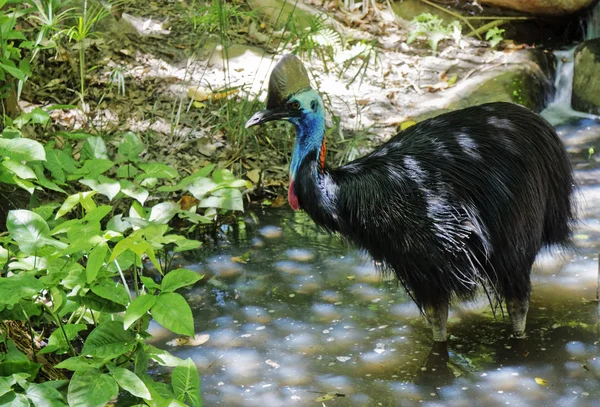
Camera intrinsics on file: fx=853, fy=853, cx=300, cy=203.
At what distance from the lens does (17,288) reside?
2.53 metres

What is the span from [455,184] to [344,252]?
1.31 meters

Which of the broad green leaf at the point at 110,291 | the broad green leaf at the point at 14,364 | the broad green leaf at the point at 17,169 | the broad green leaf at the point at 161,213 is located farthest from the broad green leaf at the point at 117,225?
the broad green leaf at the point at 14,364

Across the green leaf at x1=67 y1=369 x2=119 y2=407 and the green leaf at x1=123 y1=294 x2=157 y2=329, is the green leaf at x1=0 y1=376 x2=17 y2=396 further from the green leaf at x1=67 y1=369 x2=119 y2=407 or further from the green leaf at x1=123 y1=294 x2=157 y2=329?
the green leaf at x1=123 y1=294 x2=157 y2=329

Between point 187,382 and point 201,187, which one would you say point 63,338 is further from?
point 201,187

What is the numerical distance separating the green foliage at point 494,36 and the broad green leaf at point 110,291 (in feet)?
16.6

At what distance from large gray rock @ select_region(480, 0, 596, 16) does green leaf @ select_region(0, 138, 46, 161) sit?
16.9 feet

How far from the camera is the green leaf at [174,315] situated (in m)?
2.44

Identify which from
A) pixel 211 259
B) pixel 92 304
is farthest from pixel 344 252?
pixel 92 304

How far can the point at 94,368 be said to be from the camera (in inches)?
99.1

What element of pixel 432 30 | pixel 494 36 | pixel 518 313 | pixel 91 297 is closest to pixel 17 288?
pixel 91 297

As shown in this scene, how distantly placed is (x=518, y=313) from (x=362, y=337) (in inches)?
25.9

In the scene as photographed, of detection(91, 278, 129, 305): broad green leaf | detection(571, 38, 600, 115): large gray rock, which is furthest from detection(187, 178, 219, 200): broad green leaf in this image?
detection(571, 38, 600, 115): large gray rock

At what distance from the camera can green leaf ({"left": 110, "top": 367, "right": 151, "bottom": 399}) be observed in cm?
Result: 243

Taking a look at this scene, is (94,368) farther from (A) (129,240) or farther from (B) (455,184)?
(B) (455,184)
